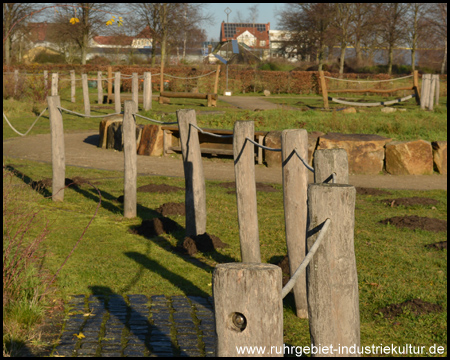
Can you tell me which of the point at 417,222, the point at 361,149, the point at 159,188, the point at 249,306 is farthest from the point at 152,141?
the point at 249,306

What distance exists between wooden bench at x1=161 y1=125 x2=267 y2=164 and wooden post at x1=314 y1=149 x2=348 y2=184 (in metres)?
9.29

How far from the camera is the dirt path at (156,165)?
11.6 m

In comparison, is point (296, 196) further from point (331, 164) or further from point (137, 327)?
point (137, 327)

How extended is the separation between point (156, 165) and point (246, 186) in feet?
24.4

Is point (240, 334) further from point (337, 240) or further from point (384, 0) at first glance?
point (384, 0)

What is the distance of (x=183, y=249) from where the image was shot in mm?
6930

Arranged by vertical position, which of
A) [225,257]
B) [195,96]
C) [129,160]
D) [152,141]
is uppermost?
[195,96]

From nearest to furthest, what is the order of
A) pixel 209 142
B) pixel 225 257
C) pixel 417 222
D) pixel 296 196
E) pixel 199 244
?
pixel 296 196
pixel 225 257
pixel 199 244
pixel 417 222
pixel 209 142

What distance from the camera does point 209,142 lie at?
45.8ft

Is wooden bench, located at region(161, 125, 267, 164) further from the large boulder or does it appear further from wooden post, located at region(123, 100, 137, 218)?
wooden post, located at region(123, 100, 137, 218)

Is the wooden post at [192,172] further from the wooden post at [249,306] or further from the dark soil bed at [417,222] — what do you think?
the wooden post at [249,306]

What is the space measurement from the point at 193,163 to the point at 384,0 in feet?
156

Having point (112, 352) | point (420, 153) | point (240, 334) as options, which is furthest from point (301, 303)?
point (420, 153)

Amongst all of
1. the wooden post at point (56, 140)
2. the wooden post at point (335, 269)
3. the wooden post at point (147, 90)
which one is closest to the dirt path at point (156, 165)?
the wooden post at point (56, 140)
